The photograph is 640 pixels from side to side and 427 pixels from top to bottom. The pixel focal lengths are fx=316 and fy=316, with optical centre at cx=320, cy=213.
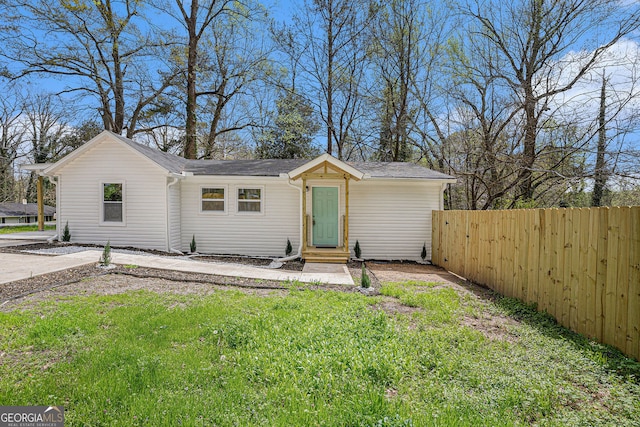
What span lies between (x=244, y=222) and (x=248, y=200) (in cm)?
82

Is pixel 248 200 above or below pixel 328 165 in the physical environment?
below

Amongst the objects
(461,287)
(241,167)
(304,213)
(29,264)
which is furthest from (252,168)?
(461,287)

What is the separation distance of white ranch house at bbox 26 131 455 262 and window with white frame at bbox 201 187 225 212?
37mm

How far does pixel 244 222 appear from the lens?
11.5 metres

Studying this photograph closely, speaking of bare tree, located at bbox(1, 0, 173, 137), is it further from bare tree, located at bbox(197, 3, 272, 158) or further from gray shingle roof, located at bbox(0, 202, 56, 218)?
gray shingle roof, located at bbox(0, 202, 56, 218)

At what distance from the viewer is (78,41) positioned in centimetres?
1720

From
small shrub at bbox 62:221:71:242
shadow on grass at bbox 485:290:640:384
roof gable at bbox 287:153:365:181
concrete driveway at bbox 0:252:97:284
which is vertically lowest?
shadow on grass at bbox 485:290:640:384

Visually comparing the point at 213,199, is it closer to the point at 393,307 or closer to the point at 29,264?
the point at 29,264

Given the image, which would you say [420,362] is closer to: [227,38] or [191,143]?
[191,143]

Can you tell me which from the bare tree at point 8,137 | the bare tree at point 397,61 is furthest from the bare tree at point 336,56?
the bare tree at point 8,137

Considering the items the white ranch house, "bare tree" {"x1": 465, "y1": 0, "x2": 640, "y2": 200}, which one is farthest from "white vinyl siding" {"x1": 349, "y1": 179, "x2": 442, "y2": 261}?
"bare tree" {"x1": 465, "y1": 0, "x2": 640, "y2": 200}

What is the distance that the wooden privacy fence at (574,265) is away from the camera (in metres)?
3.46

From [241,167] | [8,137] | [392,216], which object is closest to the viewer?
[392,216]

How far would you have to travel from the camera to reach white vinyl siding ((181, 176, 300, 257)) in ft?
37.7
